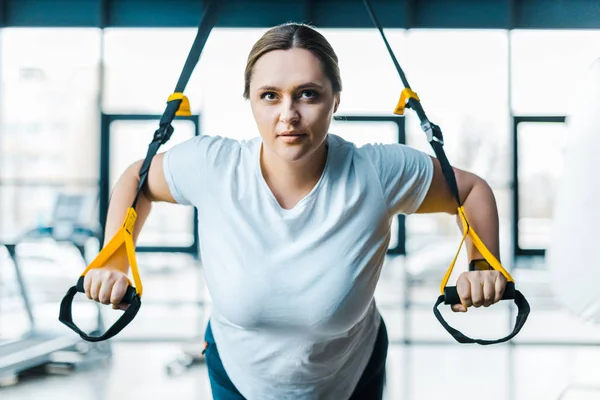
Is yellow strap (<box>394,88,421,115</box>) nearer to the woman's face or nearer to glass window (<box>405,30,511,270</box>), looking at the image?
the woman's face

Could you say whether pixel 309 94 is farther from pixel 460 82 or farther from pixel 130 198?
pixel 460 82

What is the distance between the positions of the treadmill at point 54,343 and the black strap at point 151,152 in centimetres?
339

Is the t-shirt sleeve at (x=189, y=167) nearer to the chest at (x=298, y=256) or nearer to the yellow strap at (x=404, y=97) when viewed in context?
the chest at (x=298, y=256)

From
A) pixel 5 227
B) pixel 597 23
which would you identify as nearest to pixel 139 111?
pixel 5 227

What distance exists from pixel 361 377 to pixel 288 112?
66cm

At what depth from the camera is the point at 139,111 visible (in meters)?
5.78

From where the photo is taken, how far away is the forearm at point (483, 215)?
122 cm

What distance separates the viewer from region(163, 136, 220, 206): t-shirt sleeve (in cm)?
119

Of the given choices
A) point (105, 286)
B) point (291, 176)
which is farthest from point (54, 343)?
point (291, 176)

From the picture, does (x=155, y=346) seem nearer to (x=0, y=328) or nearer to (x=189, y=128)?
(x=0, y=328)

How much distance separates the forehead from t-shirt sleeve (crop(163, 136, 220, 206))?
0.19m

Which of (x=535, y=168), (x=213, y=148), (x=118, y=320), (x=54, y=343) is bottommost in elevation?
Result: (x=54, y=343)

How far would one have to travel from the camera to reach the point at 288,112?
3.43 feet

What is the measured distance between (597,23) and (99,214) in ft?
18.2
